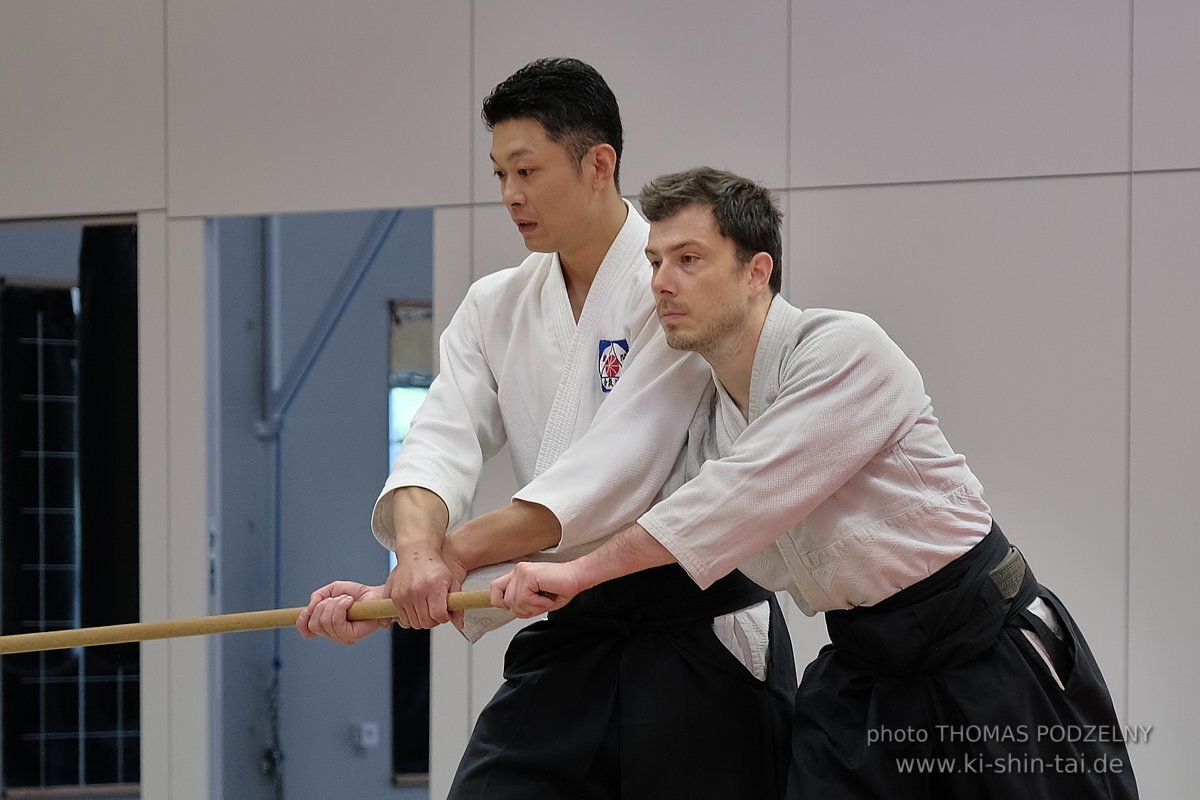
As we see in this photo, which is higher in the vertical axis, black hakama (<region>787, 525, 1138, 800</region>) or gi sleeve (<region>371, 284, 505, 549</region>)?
gi sleeve (<region>371, 284, 505, 549</region>)

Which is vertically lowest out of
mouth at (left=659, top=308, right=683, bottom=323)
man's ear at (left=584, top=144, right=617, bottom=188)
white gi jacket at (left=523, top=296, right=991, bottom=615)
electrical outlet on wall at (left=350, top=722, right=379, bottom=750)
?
electrical outlet on wall at (left=350, top=722, right=379, bottom=750)

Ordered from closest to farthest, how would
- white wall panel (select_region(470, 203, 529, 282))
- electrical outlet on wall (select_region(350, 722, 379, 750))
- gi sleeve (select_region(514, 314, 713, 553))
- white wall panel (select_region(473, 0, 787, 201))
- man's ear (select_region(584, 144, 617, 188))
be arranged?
gi sleeve (select_region(514, 314, 713, 553))
man's ear (select_region(584, 144, 617, 188))
white wall panel (select_region(473, 0, 787, 201))
white wall panel (select_region(470, 203, 529, 282))
electrical outlet on wall (select_region(350, 722, 379, 750))

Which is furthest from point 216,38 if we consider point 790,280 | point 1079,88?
point 1079,88

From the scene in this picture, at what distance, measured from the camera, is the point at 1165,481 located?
3189 millimetres

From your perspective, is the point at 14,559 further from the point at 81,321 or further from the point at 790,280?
the point at 790,280

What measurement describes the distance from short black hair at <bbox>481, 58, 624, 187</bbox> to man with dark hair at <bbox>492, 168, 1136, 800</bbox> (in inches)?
8.8

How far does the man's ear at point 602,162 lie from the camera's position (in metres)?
2.12

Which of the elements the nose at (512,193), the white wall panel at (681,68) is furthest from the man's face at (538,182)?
the white wall panel at (681,68)

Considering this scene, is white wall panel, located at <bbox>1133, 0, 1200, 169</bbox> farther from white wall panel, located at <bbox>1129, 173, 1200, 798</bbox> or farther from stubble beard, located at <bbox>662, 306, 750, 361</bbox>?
stubble beard, located at <bbox>662, 306, 750, 361</bbox>

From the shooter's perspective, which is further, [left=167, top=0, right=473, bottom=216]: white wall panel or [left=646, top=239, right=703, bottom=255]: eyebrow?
[left=167, top=0, right=473, bottom=216]: white wall panel

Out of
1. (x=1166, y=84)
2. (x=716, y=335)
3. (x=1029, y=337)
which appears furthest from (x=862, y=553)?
(x=1166, y=84)

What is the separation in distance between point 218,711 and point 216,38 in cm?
206

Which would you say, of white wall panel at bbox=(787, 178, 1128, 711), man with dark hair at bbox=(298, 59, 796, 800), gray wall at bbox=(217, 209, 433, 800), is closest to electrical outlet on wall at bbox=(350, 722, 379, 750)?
gray wall at bbox=(217, 209, 433, 800)

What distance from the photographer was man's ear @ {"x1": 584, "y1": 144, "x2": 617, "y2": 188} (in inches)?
83.4
